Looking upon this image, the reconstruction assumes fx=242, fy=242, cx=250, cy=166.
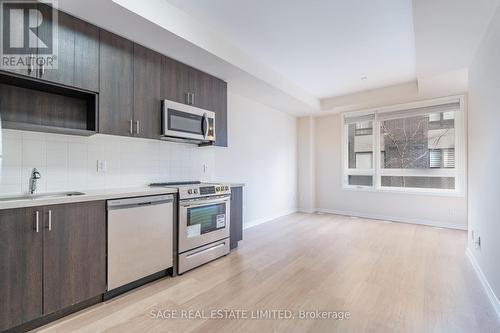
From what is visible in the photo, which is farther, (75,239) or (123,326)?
(75,239)

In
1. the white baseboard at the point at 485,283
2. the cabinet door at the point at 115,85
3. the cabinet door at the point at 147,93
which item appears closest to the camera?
the white baseboard at the point at 485,283

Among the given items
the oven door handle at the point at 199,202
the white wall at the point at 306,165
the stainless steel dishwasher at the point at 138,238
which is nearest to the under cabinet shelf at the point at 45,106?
the stainless steel dishwasher at the point at 138,238

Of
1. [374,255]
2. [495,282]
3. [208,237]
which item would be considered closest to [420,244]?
[374,255]

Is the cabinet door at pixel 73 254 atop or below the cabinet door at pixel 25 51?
below

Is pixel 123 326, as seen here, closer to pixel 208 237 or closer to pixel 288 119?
pixel 208 237

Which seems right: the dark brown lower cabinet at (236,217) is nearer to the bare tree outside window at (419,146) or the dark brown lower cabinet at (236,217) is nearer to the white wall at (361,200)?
the white wall at (361,200)

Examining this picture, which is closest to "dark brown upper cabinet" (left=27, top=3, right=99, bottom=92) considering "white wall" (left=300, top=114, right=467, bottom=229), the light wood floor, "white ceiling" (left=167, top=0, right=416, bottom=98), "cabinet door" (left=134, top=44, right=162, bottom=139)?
"cabinet door" (left=134, top=44, right=162, bottom=139)

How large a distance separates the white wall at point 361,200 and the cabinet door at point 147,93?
448 centimetres

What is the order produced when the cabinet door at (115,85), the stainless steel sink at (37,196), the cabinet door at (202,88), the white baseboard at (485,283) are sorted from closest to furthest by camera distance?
1. the stainless steel sink at (37,196)
2. the white baseboard at (485,283)
3. the cabinet door at (115,85)
4. the cabinet door at (202,88)

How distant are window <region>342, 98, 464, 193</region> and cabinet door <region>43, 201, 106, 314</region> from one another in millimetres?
5202

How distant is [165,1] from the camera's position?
7.49 ft

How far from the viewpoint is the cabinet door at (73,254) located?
5.90 feet

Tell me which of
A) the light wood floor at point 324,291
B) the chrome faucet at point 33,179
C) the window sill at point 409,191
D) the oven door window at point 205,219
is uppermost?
the chrome faucet at point 33,179

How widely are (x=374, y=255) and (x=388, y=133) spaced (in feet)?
10.3
